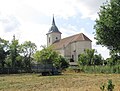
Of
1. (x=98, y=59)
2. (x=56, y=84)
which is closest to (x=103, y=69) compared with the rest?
(x=98, y=59)

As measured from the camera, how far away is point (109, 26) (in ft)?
78.8

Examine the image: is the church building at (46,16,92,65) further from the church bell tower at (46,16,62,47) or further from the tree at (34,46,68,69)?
the tree at (34,46,68,69)

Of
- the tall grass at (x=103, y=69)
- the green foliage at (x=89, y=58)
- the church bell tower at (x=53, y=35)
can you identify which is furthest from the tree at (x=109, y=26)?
the church bell tower at (x=53, y=35)

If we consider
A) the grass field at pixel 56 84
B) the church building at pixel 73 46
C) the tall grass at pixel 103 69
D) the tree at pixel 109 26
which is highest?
the church building at pixel 73 46

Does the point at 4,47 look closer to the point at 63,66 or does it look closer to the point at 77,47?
the point at 63,66

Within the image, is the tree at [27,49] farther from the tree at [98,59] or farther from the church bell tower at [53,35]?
the church bell tower at [53,35]

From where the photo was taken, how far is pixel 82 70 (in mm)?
71500

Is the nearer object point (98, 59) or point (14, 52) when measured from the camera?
point (14, 52)

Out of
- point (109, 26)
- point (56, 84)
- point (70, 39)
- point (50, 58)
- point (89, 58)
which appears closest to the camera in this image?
point (109, 26)

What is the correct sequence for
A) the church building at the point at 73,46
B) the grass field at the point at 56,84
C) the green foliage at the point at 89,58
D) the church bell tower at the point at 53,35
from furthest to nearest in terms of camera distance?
the church bell tower at the point at 53,35, the church building at the point at 73,46, the green foliage at the point at 89,58, the grass field at the point at 56,84

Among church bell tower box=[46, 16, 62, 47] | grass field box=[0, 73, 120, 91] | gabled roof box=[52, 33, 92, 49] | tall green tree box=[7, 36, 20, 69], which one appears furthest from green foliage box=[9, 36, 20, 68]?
church bell tower box=[46, 16, 62, 47]

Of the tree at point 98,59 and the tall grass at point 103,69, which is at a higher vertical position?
the tree at point 98,59

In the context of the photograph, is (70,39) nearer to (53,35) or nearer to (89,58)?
(53,35)

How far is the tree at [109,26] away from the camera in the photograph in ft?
77.1
